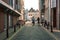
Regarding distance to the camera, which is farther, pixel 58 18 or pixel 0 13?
pixel 58 18

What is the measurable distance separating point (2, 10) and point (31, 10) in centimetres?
13594

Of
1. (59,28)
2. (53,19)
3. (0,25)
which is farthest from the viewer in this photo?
(53,19)

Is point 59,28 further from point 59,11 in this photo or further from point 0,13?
point 0,13

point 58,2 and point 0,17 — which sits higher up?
point 58,2

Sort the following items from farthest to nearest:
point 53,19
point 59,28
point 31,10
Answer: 1. point 31,10
2. point 53,19
3. point 59,28

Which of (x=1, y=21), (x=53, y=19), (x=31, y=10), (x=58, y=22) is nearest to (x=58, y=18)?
(x=58, y=22)

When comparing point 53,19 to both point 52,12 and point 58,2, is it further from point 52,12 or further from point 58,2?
point 58,2

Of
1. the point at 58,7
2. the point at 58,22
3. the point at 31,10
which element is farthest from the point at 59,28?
the point at 31,10

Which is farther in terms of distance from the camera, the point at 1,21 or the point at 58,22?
the point at 58,22

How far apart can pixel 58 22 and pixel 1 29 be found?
10.1 meters

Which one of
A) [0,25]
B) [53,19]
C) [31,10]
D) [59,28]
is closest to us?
[0,25]

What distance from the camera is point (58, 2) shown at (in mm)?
34250

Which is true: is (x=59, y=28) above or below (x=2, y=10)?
below

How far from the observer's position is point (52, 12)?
4312 centimetres
